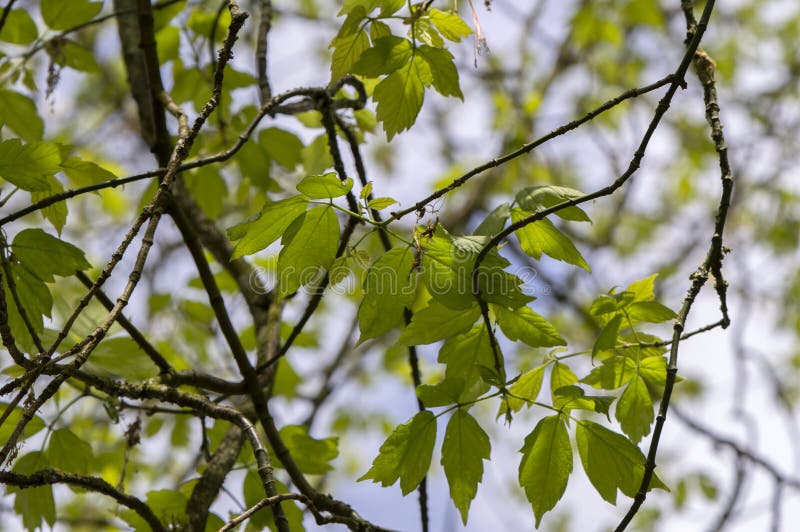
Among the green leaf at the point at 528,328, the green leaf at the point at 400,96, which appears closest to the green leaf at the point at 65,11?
the green leaf at the point at 400,96

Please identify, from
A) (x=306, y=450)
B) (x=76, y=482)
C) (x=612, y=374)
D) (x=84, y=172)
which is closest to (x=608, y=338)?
(x=612, y=374)

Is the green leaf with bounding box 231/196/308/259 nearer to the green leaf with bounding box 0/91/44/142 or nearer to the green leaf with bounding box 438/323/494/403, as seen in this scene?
the green leaf with bounding box 438/323/494/403

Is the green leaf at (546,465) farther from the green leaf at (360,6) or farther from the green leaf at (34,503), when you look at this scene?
the green leaf at (34,503)

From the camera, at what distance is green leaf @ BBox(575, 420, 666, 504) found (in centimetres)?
107

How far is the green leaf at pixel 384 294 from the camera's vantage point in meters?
1.07

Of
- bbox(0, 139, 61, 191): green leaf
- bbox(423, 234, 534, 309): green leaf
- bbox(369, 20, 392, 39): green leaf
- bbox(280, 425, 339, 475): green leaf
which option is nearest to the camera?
bbox(423, 234, 534, 309): green leaf

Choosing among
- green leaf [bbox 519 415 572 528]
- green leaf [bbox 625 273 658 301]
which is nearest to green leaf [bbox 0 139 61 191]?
green leaf [bbox 519 415 572 528]

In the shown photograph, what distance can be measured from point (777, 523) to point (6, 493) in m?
2.09

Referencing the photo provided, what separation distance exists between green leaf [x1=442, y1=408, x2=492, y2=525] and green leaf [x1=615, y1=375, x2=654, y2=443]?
8.8 inches

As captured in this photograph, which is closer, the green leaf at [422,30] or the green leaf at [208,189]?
the green leaf at [422,30]

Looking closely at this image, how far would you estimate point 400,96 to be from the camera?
123cm

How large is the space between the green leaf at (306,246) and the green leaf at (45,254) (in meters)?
0.34

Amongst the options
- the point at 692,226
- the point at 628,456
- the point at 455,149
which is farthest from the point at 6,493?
the point at 692,226

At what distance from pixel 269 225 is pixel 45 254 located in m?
0.38
